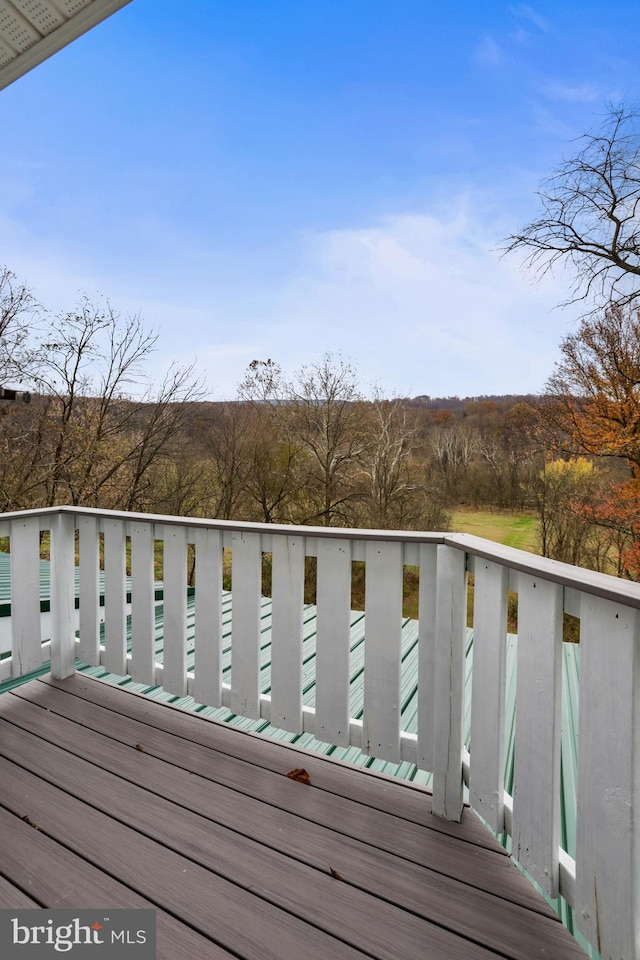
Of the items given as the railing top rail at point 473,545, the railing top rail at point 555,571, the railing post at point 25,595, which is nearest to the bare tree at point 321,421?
the railing post at point 25,595

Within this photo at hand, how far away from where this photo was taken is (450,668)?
1.47 m

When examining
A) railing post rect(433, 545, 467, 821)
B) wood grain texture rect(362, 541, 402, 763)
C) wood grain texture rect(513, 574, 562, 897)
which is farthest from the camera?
wood grain texture rect(362, 541, 402, 763)

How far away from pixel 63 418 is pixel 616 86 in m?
12.2

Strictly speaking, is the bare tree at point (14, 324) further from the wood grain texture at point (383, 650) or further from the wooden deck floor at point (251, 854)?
the wood grain texture at point (383, 650)

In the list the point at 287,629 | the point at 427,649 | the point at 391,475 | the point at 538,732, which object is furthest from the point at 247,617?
the point at 391,475

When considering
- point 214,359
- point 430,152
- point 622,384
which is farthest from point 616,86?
point 214,359

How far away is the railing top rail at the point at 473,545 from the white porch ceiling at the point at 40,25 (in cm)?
207

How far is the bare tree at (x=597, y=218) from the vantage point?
27.4 ft

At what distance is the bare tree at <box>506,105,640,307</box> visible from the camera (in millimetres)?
8344

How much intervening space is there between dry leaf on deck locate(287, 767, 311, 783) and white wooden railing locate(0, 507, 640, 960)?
0.14 meters

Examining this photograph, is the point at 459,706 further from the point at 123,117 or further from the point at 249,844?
the point at 123,117

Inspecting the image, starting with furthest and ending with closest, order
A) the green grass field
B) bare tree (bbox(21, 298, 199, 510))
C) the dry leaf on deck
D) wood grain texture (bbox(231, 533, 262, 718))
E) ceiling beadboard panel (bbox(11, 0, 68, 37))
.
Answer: the green grass field
bare tree (bbox(21, 298, 199, 510))
ceiling beadboard panel (bbox(11, 0, 68, 37))
wood grain texture (bbox(231, 533, 262, 718))
the dry leaf on deck

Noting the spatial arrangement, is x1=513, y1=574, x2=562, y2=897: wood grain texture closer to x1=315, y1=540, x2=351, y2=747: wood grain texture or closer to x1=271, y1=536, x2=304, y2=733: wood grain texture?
x1=315, y1=540, x2=351, y2=747: wood grain texture

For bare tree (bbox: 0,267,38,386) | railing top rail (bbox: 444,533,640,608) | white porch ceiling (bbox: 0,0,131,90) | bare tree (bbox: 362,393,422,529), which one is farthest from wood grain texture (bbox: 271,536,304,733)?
bare tree (bbox: 362,393,422,529)
